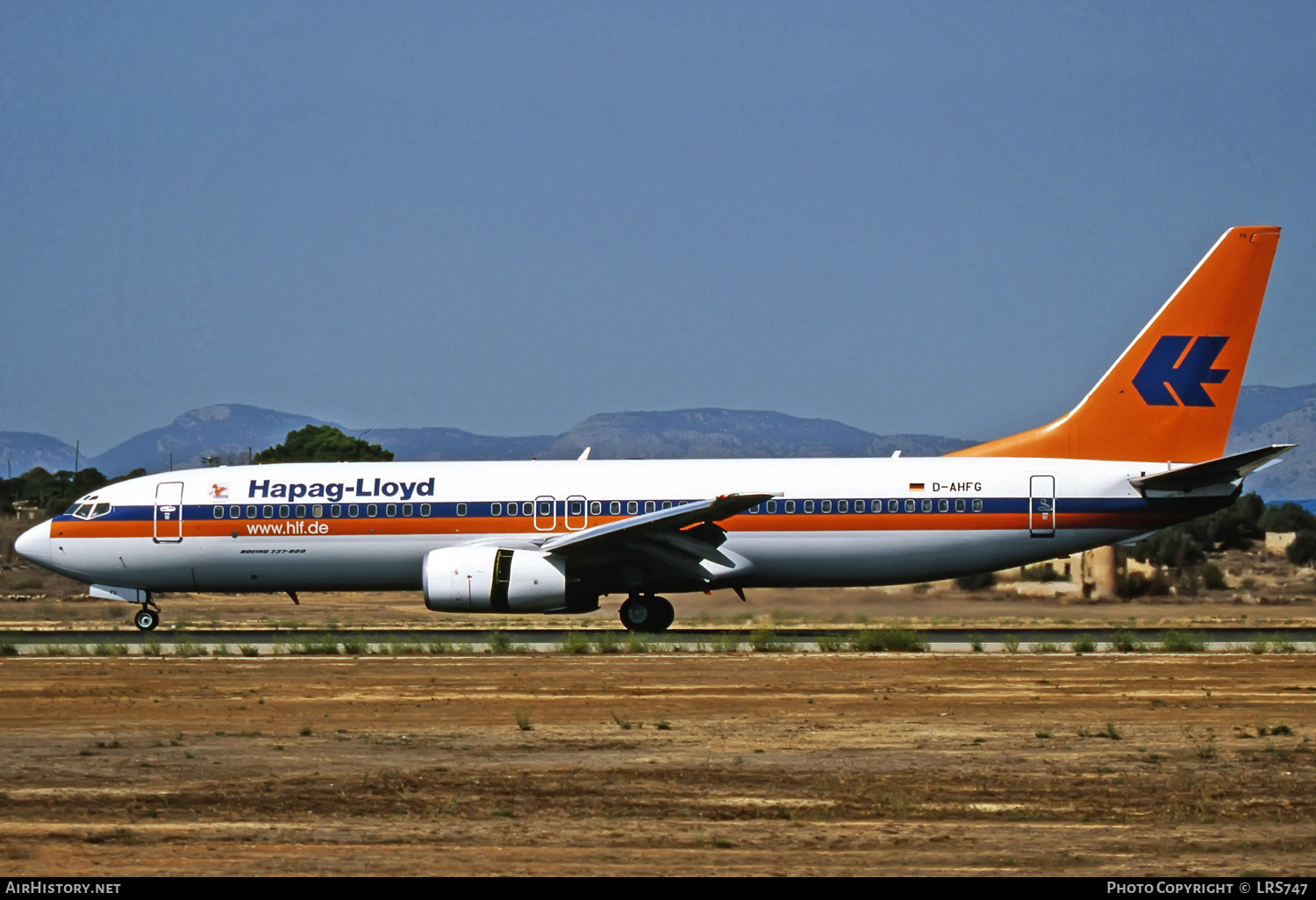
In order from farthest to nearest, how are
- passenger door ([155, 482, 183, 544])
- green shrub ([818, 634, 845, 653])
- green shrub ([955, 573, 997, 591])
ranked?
1. green shrub ([955, 573, 997, 591])
2. passenger door ([155, 482, 183, 544])
3. green shrub ([818, 634, 845, 653])

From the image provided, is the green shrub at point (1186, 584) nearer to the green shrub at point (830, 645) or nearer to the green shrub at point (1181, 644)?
the green shrub at point (1181, 644)

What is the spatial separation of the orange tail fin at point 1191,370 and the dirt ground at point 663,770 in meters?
7.17

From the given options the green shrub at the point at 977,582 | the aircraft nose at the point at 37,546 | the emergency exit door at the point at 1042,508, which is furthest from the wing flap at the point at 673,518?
the green shrub at the point at 977,582

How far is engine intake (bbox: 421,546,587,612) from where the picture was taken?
26.2 metres

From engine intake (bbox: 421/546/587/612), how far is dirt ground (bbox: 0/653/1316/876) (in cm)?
483

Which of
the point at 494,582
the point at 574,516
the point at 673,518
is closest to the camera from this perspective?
the point at 673,518

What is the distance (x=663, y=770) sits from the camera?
12.8 m

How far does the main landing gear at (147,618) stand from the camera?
29.5m

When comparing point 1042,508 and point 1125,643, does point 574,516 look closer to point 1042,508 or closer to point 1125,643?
point 1042,508

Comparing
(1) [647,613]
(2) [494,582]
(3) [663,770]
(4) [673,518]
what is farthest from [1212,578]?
(3) [663,770]

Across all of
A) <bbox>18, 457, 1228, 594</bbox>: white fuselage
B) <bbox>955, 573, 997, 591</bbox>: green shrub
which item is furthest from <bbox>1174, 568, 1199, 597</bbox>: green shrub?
<bbox>18, 457, 1228, 594</bbox>: white fuselage

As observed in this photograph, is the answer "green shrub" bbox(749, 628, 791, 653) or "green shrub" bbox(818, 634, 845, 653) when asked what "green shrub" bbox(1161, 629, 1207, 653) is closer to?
"green shrub" bbox(818, 634, 845, 653)

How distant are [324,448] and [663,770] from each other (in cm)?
7640

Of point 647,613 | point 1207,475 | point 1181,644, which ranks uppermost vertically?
point 1207,475
